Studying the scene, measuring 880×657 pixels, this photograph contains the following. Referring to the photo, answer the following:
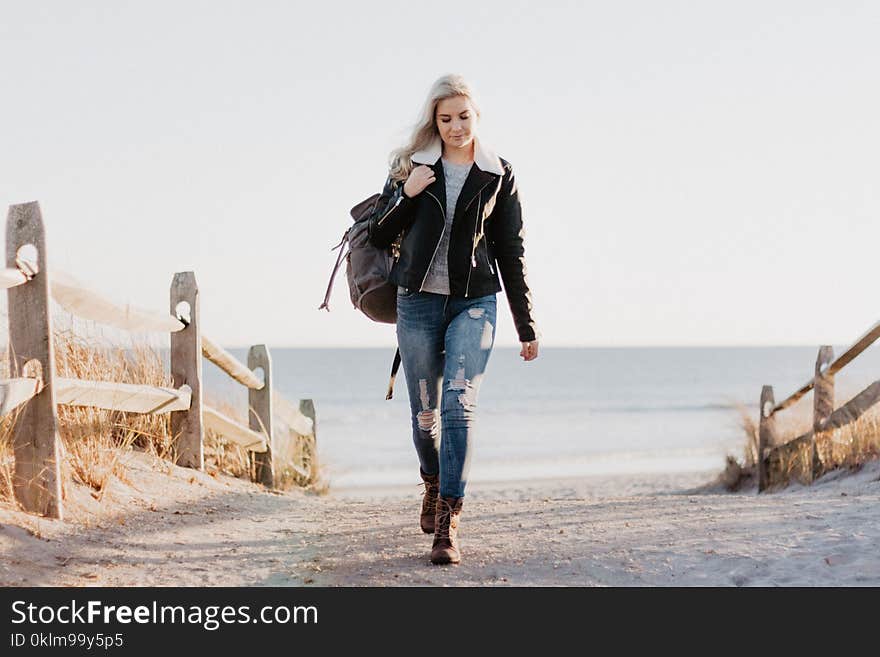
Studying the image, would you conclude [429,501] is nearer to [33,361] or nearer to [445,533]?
[445,533]

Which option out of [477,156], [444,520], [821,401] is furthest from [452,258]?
[821,401]

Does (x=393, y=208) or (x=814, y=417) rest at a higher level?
(x=393, y=208)

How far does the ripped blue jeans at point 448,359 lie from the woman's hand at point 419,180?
0.42 metres

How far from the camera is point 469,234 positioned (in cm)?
377

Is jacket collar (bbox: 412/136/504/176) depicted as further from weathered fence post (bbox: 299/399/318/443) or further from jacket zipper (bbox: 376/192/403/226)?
weathered fence post (bbox: 299/399/318/443)

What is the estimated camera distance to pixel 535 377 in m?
51.6

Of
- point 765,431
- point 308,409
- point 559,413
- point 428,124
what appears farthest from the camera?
point 559,413

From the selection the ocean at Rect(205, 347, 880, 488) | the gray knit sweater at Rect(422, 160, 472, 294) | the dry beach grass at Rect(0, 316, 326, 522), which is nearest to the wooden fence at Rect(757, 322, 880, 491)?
the ocean at Rect(205, 347, 880, 488)

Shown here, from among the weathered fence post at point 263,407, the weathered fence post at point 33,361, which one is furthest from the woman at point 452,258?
the weathered fence post at point 263,407

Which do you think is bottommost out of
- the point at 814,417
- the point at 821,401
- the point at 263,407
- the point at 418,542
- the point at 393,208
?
the point at 418,542

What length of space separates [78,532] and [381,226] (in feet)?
6.13

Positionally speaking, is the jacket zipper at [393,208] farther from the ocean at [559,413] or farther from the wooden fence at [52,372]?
the ocean at [559,413]

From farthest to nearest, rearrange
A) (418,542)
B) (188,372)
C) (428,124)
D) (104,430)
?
(188,372)
(104,430)
(418,542)
(428,124)

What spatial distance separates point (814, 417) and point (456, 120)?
194 inches
